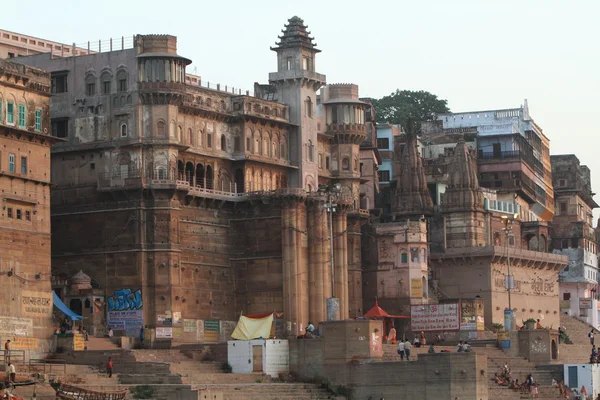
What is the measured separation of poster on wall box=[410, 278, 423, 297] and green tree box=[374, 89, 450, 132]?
118 ft

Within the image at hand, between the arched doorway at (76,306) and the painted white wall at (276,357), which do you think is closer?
the painted white wall at (276,357)

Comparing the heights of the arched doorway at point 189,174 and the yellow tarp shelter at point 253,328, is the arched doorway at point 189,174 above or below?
above

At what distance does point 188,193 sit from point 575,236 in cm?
4998

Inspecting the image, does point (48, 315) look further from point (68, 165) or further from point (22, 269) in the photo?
point (68, 165)

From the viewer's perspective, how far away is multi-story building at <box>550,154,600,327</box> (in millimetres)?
121812

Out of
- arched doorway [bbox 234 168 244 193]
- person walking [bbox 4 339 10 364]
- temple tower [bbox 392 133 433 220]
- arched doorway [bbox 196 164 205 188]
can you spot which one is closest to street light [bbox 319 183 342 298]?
arched doorway [bbox 234 168 244 193]

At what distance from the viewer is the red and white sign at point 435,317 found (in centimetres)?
9275

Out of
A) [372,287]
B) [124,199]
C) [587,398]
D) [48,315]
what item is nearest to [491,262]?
[372,287]

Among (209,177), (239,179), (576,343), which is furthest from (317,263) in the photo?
(576,343)

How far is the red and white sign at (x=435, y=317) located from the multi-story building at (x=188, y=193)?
557cm

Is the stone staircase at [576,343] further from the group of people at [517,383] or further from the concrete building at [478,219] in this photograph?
the group of people at [517,383]

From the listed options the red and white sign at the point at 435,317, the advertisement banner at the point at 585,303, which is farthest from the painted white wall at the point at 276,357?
the advertisement banner at the point at 585,303

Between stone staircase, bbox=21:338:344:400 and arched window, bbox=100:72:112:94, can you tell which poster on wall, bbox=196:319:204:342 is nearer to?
stone staircase, bbox=21:338:344:400

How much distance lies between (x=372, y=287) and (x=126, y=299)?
20.8 m
